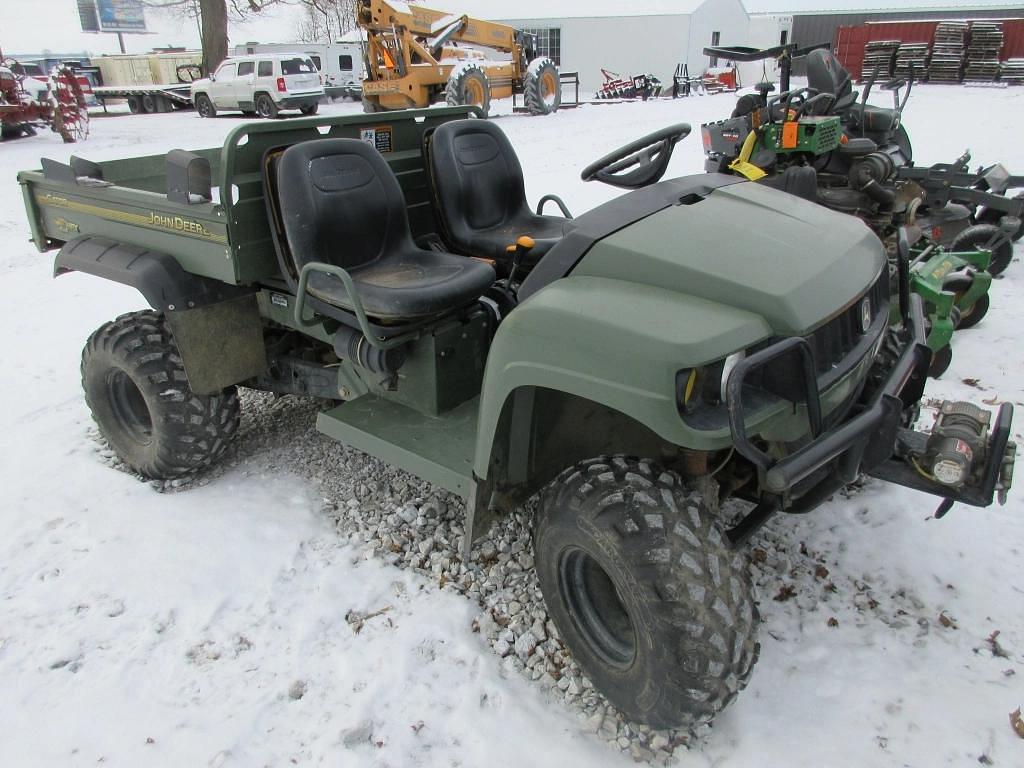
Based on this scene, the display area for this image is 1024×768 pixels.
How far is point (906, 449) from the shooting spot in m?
2.23

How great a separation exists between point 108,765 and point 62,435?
2214 mm

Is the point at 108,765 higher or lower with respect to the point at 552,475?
lower

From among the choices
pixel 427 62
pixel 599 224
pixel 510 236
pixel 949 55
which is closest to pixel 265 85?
pixel 427 62

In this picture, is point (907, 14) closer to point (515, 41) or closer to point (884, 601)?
point (515, 41)

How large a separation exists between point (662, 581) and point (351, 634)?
3.84 ft

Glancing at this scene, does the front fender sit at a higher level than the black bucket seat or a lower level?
lower

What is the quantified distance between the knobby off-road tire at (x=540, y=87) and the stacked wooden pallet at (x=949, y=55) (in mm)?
13616

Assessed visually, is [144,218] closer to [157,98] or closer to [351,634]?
[351,634]

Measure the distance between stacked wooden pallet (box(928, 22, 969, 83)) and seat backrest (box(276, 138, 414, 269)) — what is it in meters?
26.0

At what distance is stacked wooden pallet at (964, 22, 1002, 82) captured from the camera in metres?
23.3

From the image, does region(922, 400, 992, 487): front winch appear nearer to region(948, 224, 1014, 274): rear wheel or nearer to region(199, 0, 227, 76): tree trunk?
region(948, 224, 1014, 274): rear wheel

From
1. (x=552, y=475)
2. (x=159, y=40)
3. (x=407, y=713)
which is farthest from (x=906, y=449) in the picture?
(x=159, y=40)

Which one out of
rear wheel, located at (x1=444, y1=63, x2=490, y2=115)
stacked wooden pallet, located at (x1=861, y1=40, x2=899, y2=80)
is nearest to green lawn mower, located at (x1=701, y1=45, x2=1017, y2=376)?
rear wheel, located at (x1=444, y1=63, x2=490, y2=115)

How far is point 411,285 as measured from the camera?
9.71 feet
